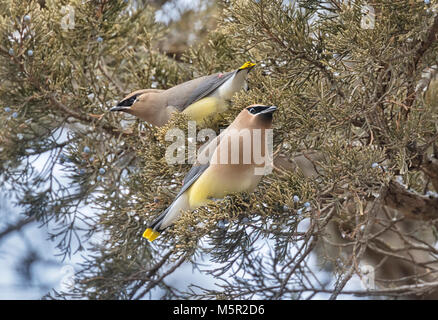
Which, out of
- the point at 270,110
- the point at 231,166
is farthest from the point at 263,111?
the point at 231,166

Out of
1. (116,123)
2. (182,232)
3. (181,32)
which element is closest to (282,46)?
(182,232)

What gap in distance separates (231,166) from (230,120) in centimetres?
19

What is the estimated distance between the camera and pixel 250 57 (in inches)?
59.7

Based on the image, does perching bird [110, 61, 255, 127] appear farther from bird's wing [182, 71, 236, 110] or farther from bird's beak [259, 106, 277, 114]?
bird's beak [259, 106, 277, 114]

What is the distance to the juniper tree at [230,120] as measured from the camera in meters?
1.23

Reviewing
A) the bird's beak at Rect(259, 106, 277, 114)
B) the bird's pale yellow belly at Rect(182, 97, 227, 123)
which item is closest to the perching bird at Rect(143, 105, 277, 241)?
the bird's beak at Rect(259, 106, 277, 114)

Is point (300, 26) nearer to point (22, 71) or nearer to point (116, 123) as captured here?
point (116, 123)

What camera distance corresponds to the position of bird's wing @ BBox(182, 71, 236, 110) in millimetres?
1454

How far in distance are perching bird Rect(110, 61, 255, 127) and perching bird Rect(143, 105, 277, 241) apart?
18 cm

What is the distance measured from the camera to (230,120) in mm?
1366

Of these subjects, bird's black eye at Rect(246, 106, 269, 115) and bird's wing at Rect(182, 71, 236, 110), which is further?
bird's wing at Rect(182, 71, 236, 110)

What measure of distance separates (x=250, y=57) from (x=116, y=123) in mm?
428

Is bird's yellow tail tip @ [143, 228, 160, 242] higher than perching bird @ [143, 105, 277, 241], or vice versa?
perching bird @ [143, 105, 277, 241]

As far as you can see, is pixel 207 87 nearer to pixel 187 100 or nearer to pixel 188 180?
pixel 187 100
